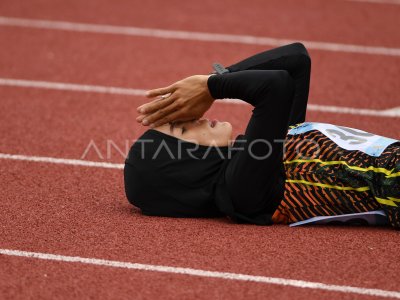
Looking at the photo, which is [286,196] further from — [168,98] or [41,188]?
[41,188]

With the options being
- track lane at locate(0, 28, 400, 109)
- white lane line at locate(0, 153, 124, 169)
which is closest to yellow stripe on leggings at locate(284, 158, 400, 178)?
white lane line at locate(0, 153, 124, 169)

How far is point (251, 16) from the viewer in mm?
9148

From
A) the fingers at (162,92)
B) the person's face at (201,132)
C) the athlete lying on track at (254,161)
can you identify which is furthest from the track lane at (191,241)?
the fingers at (162,92)

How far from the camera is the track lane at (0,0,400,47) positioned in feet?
28.1

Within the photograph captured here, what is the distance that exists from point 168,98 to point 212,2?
18.8 feet

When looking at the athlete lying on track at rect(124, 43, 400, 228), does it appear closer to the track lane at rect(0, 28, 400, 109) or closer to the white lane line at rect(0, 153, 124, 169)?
the white lane line at rect(0, 153, 124, 169)

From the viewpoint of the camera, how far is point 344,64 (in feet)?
24.9

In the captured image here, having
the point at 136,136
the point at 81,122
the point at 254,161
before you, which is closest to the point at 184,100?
the point at 254,161

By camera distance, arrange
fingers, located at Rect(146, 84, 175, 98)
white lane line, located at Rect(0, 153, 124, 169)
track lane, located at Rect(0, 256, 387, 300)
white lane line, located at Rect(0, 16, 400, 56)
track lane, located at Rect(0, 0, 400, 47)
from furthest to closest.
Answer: track lane, located at Rect(0, 0, 400, 47), white lane line, located at Rect(0, 16, 400, 56), white lane line, located at Rect(0, 153, 124, 169), fingers, located at Rect(146, 84, 175, 98), track lane, located at Rect(0, 256, 387, 300)

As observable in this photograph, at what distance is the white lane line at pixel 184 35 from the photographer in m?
8.07

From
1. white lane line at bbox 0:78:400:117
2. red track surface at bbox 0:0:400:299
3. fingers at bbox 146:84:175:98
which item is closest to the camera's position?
red track surface at bbox 0:0:400:299

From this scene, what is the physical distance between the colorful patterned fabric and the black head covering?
0.37 meters

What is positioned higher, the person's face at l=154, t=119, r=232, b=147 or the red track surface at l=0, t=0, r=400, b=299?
the person's face at l=154, t=119, r=232, b=147

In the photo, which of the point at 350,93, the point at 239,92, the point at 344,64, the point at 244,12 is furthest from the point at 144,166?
the point at 244,12
